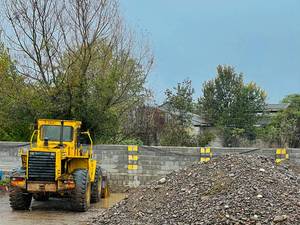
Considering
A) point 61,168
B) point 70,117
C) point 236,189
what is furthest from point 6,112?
point 236,189

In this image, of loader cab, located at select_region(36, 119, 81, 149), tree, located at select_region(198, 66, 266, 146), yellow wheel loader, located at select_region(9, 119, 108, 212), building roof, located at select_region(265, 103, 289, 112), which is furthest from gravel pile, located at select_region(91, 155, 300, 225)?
building roof, located at select_region(265, 103, 289, 112)

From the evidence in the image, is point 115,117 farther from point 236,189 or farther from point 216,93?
point 216,93

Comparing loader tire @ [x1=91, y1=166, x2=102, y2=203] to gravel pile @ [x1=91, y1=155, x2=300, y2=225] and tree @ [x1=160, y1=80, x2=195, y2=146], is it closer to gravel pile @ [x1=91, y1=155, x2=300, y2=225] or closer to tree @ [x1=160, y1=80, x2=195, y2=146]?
gravel pile @ [x1=91, y1=155, x2=300, y2=225]

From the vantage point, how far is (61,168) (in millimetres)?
12070

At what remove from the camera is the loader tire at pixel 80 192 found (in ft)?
38.0

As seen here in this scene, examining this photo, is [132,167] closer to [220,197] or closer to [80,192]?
[80,192]

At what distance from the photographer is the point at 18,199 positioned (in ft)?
39.0

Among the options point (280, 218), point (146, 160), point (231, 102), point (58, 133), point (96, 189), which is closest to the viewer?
point (280, 218)

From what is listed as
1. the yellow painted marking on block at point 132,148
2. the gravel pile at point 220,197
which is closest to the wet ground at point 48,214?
the gravel pile at point 220,197

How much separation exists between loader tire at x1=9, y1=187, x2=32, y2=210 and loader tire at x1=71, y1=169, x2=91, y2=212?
121 cm

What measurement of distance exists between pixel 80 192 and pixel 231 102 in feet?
103

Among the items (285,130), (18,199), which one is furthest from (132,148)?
(285,130)

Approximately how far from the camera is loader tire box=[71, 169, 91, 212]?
11586 mm

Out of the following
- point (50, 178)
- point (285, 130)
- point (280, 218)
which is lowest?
point (280, 218)
